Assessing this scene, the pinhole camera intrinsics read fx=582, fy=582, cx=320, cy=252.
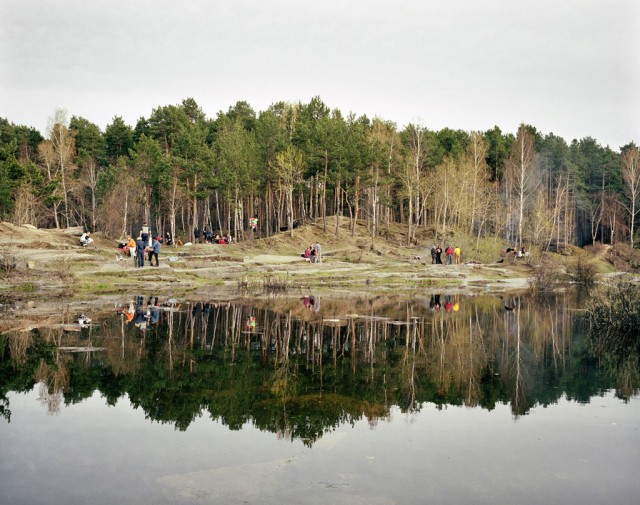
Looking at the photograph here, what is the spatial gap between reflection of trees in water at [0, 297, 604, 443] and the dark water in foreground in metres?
0.08

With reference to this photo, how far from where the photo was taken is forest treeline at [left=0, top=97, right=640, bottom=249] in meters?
66.8

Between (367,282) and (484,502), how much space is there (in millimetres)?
35131

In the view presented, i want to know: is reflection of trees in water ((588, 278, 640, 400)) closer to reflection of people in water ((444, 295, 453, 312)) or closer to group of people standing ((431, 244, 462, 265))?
reflection of people in water ((444, 295, 453, 312))

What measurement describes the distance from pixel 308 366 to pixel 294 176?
55444 millimetres

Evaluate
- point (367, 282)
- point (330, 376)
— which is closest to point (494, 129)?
point (367, 282)

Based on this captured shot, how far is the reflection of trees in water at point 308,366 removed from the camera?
12789 millimetres

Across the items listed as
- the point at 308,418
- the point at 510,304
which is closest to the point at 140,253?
the point at 510,304

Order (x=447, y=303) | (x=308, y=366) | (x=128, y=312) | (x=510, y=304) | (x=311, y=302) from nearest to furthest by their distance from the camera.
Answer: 1. (x=308, y=366)
2. (x=128, y=312)
3. (x=311, y=302)
4. (x=447, y=303)
5. (x=510, y=304)

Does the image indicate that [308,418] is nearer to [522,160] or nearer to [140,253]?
[140,253]

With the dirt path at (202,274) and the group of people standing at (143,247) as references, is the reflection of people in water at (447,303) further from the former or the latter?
the group of people standing at (143,247)

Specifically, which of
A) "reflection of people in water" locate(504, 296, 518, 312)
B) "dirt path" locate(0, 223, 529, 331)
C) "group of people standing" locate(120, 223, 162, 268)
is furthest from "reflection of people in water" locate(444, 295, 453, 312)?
"group of people standing" locate(120, 223, 162, 268)

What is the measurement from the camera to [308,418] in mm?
11875

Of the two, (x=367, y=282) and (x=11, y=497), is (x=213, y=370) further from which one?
(x=367, y=282)

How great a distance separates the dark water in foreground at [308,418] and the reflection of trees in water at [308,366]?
0.08 metres
